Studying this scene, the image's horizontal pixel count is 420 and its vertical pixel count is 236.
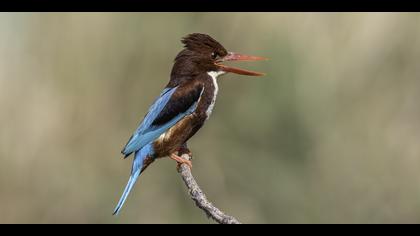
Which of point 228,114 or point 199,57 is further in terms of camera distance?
point 228,114

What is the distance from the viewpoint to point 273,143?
5.65 m

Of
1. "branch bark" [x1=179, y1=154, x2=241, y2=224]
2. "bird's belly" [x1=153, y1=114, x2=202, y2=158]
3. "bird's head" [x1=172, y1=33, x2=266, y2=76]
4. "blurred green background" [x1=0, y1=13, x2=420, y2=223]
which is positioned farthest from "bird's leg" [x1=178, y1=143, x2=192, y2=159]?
"blurred green background" [x1=0, y1=13, x2=420, y2=223]

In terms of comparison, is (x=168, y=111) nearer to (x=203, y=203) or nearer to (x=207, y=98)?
(x=207, y=98)

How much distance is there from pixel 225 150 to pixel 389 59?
4.08 feet

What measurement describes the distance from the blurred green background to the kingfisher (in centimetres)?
98

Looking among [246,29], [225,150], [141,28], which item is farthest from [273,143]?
[141,28]

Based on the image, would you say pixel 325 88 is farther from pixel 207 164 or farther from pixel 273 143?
pixel 207 164

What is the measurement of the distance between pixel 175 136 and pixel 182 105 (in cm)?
17

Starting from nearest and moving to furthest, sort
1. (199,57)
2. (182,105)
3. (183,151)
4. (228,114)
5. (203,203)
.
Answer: (203,203) → (182,105) → (199,57) → (183,151) → (228,114)

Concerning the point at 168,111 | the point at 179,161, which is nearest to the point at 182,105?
the point at 168,111

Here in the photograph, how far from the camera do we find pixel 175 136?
443 centimetres

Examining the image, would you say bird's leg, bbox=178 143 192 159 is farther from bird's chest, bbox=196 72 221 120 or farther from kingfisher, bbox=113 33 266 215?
bird's chest, bbox=196 72 221 120

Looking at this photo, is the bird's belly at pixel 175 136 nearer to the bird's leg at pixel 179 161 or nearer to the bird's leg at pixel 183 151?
the bird's leg at pixel 179 161
